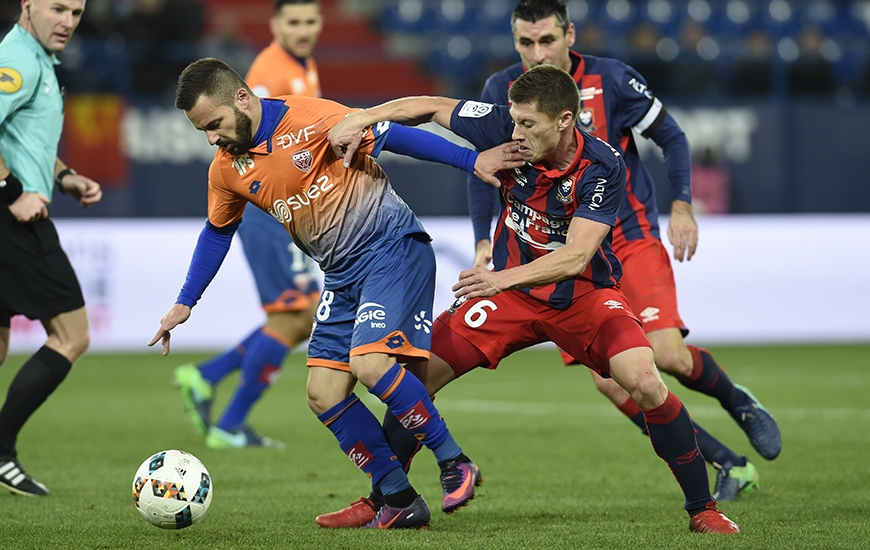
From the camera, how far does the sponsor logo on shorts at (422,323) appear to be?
5.04 meters

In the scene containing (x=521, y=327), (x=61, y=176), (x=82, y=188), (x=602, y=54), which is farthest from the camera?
(x=602, y=54)

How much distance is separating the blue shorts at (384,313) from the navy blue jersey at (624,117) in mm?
1001

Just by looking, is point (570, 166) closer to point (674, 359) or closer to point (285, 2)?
point (674, 359)

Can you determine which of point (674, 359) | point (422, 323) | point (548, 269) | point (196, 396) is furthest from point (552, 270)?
point (196, 396)

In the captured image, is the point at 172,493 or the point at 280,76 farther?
the point at 280,76

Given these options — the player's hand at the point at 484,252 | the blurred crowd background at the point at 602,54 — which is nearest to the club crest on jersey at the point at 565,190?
the player's hand at the point at 484,252

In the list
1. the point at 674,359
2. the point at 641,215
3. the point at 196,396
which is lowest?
the point at 196,396

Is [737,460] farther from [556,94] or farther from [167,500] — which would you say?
[167,500]

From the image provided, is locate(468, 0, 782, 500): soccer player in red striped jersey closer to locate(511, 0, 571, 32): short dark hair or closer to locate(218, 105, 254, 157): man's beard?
locate(511, 0, 571, 32): short dark hair

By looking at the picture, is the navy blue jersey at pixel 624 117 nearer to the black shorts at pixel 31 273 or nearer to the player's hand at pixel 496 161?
the player's hand at pixel 496 161

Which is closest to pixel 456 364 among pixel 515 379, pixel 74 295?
pixel 74 295

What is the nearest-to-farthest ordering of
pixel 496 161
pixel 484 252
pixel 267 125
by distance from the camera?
pixel 496 161 → pixel 267 125 → pixel 484 252

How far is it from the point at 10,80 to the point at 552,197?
277 centimetres

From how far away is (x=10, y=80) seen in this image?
584cm
